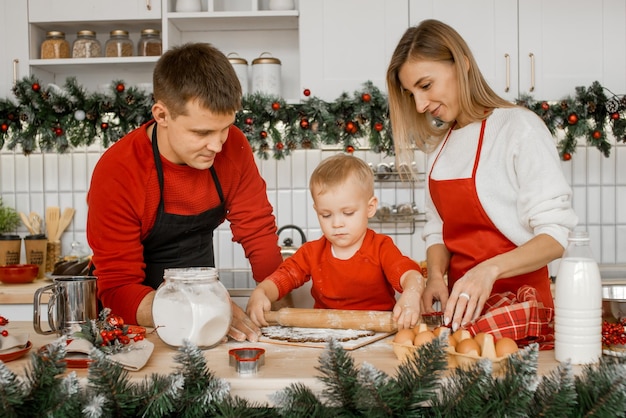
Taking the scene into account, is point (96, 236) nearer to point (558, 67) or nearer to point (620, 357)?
point (620, 357)

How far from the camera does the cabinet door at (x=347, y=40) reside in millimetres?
3121

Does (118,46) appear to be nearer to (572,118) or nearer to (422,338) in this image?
(572,118)

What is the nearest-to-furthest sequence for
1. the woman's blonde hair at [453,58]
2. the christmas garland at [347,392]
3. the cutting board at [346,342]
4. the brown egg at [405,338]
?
1. the christmas garland at [347,392]
2. the brown egg at [405,338]
3. the cutting board at [346,342]
4. the woman's blonde hair at [453,58]

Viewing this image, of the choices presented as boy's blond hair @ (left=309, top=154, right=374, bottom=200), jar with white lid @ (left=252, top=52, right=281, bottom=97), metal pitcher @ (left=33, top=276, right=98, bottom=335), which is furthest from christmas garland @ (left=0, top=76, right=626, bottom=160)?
metal pitcher @ (left=33, top=276, right=98, bottom=335)

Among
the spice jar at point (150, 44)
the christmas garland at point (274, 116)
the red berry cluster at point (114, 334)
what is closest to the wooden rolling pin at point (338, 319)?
the red berry cluster at point (114, 334)

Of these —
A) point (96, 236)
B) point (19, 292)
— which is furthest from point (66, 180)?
point (96, 236)

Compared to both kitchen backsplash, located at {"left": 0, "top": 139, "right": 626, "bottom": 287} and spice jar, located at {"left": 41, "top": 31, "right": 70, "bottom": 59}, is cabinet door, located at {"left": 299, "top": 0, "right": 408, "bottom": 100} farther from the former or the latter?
spice jar, located at {"left": 41, "top": 31, "right": 70, "bottom": 59}

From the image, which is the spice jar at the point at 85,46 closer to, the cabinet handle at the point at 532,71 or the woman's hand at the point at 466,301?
the cabinet handle at the point at 532,71

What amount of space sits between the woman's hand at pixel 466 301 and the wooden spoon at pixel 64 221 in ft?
8.62

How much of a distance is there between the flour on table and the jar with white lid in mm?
1897

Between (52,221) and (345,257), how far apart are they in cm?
219

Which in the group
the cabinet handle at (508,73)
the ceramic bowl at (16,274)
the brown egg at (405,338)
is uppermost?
the cabinet handle at (508,73)

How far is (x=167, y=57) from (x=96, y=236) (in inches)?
18.1

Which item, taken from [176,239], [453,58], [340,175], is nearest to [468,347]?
[340,175]
